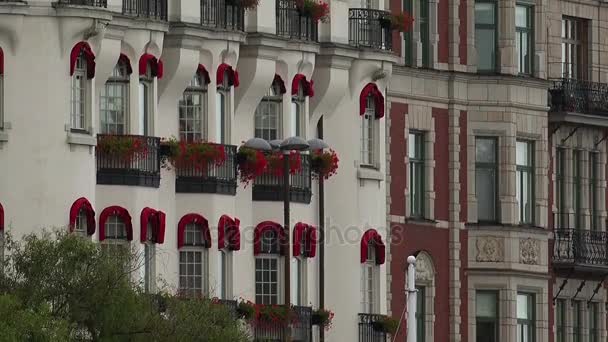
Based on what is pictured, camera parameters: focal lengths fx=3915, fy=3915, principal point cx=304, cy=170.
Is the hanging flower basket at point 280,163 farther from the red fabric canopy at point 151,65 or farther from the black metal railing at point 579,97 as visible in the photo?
the black metal railing at point 579,97

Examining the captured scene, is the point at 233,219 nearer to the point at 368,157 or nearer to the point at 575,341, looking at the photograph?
the point at 368,157

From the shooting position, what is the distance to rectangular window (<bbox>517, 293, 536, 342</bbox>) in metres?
105

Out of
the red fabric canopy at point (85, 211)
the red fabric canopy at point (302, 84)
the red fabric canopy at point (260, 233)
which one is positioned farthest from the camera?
the red fabric canopy at point (302, 84)

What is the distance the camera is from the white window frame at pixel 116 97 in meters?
85.8

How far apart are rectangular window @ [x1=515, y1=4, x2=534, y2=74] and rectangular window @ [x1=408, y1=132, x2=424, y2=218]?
4.43m

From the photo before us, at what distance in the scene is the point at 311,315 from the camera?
92375 mm

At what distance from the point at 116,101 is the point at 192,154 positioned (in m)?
2.77

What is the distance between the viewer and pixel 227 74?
90.0 metres

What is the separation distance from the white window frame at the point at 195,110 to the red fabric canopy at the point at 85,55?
5.35 metres

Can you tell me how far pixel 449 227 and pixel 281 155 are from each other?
12.4 m

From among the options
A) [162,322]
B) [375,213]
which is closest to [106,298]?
[162,322]

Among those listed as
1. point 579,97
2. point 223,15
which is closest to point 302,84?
point 223,15

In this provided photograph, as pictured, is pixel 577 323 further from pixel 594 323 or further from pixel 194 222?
pixel 194 222

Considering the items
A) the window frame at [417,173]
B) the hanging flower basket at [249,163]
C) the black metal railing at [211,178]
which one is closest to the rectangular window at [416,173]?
the window frame at [417,173]
